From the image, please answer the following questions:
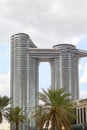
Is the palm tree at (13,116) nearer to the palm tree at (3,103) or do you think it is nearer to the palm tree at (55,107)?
the palm tree at (3,103)

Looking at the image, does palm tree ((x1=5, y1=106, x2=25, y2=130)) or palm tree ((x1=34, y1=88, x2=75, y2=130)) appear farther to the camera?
palm tree ((x1=5, y1=106, x2=25, y2=130))

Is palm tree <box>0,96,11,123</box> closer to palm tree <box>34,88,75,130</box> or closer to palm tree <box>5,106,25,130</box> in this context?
palm tree <box>5,106,25,130</box>

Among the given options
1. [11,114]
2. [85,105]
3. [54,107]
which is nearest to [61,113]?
[54,107]

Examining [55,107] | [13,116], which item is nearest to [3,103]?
[13,116]

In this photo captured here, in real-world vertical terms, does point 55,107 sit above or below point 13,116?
above

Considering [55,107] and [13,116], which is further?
[13,116]

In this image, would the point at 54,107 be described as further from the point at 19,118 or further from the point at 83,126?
the point at 83,126

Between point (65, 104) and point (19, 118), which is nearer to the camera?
point (65, 104)

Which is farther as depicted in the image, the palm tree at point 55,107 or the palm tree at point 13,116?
the palm tree at point 13,116

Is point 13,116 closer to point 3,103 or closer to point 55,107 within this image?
point 3,103

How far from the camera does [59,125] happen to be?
53.5 m

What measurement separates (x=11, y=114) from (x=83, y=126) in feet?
181

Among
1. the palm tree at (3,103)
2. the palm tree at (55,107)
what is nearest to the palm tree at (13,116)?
the palm tree at (3,103)

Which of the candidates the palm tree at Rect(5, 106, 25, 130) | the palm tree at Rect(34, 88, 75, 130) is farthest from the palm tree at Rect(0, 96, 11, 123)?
the palm tree at Rect(34, 88, 75, 130)
